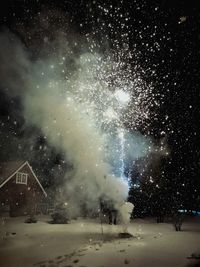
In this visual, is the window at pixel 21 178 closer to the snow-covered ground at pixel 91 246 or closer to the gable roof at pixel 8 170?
the gable roof at pixel 8 170

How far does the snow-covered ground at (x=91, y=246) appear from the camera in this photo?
15914 mm

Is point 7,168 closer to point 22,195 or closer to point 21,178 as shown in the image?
point 21,178

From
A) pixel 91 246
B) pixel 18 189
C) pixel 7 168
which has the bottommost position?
pixel 91 246

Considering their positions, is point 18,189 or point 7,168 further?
point 7,168

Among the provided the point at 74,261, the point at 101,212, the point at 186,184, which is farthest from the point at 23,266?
the point at 186,184

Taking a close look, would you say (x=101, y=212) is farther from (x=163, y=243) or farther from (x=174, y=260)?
(x=174, y=260)

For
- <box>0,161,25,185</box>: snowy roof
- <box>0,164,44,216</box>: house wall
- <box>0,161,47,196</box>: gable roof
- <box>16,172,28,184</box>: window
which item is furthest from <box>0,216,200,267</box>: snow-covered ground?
<box>16,172,28,184</box>: window

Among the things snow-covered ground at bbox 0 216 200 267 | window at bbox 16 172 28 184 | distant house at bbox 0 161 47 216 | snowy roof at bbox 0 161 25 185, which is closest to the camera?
snow-covered ground at bbox 0 216 200 267

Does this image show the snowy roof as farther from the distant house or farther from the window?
the window

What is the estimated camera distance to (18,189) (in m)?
36.2

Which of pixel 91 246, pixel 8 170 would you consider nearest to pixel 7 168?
pixel 8 170

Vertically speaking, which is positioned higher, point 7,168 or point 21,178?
point 7,168

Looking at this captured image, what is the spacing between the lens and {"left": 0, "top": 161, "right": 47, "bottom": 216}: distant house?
34406mm

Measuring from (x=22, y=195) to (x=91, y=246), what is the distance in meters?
18.8
